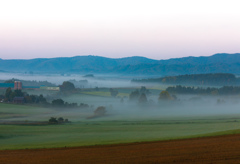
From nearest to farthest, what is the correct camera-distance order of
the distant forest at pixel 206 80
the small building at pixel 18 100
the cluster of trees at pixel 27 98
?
1. the small building at pixel 18 100
2. the cluster of trees at pixel 27 98
3. the distant forest at pixel 206 80

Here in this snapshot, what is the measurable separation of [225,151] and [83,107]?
49715mm

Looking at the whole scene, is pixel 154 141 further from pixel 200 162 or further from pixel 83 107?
pixel 83 107

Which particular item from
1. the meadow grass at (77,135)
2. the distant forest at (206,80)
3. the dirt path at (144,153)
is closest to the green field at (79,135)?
the meadow grass at (77,135)

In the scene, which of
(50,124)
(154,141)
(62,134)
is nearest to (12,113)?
(50,124)

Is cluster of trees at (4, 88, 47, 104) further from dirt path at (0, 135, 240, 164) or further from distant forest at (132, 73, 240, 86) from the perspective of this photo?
distant forest at (132, 73, 240, 86)

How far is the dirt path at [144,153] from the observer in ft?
66.7

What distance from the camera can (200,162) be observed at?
763 inches

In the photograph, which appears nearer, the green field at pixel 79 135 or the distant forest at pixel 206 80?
the green field at pixel 79 135

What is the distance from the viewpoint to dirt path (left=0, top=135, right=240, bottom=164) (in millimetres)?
20344

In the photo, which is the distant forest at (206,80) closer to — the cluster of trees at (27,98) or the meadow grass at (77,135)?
the cluster of trees at (27,98)

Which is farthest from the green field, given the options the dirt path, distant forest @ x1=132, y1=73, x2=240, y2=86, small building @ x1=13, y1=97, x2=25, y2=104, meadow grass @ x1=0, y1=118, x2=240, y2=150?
distant forest @ x1=132, y1=73, x2=240, y2=86

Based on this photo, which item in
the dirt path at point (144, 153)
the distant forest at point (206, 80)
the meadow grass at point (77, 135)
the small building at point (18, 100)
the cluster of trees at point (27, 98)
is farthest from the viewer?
the distant forest at point (206, 80)

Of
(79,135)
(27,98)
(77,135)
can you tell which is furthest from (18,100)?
(79,135)

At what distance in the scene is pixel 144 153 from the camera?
72.6 ft
